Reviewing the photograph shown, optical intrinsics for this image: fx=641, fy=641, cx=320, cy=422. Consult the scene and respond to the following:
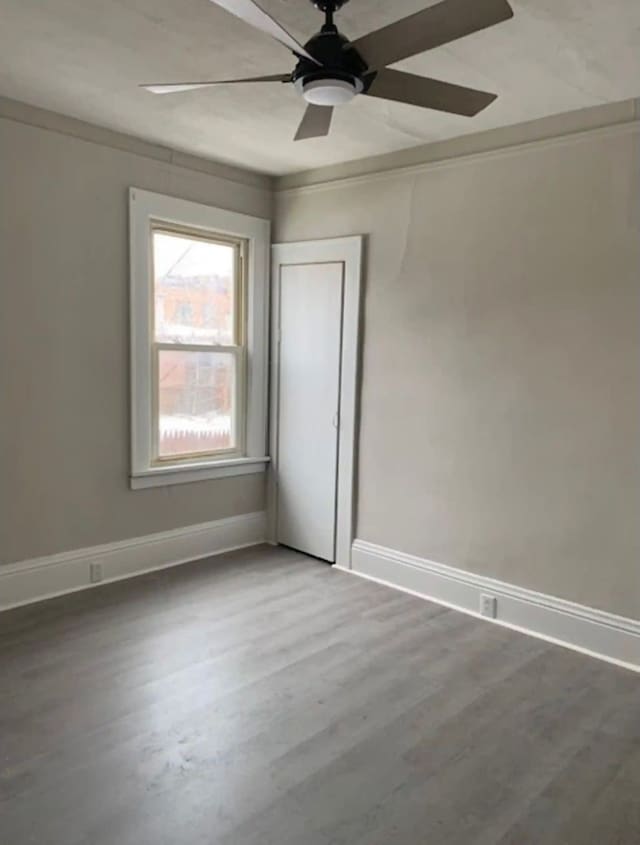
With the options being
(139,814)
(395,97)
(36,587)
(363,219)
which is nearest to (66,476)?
(36,587)

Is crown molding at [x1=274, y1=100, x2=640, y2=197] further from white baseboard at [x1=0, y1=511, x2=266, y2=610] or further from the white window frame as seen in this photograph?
white baseboard at [x1=0, y1=511, x2=266, y2=610]

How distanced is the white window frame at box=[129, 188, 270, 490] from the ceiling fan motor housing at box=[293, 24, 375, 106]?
213 cm

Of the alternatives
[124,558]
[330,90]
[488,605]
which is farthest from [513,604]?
[330,90]

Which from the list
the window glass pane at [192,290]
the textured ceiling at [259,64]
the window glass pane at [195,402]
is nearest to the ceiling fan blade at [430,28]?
the textured ceiling at [259,64]

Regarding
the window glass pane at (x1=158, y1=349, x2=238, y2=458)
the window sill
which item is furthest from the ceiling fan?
the window sill

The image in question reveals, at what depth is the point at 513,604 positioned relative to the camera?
341cm

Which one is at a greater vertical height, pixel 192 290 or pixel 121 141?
pixel 121 141

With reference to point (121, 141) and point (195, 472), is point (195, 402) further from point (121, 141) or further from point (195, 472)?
point (121, 141)

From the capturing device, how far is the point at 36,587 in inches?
140

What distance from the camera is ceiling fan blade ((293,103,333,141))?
7.75ft

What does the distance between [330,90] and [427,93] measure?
0.39m

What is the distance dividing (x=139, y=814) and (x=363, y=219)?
333 cm

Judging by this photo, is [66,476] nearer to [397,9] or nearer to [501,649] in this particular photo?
[501,649]

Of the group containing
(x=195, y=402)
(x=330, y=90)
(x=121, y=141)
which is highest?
(x=121, y=141)
